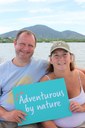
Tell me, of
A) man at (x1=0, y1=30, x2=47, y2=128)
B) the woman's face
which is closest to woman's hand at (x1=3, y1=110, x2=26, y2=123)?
man at (x1=0, y1=30, x2=47, y2=128)

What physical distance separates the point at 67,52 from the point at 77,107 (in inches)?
25.0

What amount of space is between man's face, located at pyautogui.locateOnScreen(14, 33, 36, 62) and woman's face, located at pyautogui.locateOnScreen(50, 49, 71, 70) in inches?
14.0

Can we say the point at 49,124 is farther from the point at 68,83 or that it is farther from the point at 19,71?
the point at 19,71

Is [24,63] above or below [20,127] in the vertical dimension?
above

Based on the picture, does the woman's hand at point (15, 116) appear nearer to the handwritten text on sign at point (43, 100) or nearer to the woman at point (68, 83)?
the handwritten text on sign at point (43, 100)

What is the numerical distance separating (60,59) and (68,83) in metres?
0.34

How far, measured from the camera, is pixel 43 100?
3.92m

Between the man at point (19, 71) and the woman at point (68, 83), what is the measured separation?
7.3 inches

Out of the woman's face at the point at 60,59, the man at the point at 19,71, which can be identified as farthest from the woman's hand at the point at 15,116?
the woman's face at the point at 60,59

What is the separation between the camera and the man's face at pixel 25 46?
13.7ft

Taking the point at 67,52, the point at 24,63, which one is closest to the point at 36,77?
the point at 24,63

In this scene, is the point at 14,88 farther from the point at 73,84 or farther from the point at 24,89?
the point at 73,84

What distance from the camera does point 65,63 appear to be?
3.94 m

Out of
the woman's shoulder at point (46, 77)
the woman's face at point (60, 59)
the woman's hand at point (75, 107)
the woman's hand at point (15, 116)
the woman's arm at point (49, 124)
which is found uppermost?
the woman's face at point (60, 59)
